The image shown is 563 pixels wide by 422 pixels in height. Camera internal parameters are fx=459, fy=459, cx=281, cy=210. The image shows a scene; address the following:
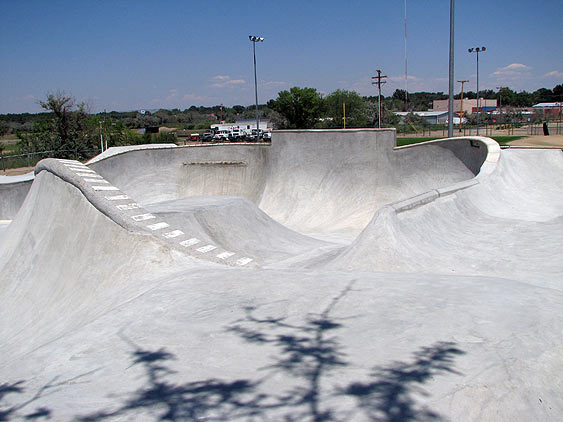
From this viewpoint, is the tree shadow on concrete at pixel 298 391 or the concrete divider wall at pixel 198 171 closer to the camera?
the tree shadow on concrete at pixel 298 391

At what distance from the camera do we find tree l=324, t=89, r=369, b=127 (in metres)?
69.1

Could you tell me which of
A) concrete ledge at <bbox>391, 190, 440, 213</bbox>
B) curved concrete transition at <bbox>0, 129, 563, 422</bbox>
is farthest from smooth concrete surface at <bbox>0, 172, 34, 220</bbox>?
concrete ledge at <bbox>391, 190, 440, 213</bbox>

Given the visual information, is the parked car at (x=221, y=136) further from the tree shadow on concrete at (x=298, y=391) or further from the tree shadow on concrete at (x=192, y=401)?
the tree shadow on concrete at (x=192, y=401)

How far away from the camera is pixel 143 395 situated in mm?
3023

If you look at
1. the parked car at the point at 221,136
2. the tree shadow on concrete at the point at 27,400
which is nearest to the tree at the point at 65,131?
the parked car at the point at 221,136

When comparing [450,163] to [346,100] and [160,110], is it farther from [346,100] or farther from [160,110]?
[160,110]

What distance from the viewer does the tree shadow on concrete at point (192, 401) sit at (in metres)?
2.73

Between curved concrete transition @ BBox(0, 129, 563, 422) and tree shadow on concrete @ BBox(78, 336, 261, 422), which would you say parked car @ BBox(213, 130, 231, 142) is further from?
tree shadow on concrete @ BBox(78, 336, 261, 422)

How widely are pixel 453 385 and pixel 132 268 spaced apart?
16.6 ft

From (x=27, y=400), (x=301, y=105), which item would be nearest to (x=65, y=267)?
(x=27, y=400)

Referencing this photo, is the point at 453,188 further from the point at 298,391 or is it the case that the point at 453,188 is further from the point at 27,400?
the point at 27,400

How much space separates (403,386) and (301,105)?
216ft

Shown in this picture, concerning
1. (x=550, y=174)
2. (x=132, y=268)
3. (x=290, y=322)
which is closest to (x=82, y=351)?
(x=290, y=322)

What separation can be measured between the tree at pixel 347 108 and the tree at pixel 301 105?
124 inches
